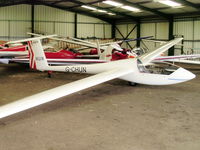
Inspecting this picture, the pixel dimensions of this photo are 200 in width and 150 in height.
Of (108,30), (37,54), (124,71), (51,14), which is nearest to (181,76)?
(124,71)

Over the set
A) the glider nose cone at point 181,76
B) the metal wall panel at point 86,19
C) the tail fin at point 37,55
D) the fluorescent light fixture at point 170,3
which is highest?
the metal wall panel at point 86,19

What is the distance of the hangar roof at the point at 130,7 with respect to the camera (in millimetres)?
18480

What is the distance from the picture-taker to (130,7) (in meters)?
21.9

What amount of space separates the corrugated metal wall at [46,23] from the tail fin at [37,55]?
16.7 meters

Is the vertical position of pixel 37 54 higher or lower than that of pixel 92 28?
lower

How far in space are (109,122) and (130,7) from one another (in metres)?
18.0

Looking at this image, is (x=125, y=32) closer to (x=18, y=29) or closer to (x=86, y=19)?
(x=86, y=19)

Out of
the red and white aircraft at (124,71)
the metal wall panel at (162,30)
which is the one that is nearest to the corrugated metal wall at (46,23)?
the metal wall panel at (162,30)

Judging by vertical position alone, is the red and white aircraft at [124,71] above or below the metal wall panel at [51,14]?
below

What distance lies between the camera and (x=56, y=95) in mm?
4969

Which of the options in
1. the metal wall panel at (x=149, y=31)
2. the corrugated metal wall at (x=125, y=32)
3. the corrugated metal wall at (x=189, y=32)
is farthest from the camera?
the corrugated metal wall at (x=125, y=32)

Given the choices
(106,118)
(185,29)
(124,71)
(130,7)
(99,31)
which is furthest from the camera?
(99,31)

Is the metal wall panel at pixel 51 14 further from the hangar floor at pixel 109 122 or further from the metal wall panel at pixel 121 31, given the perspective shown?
the hangar floor at pixel 109 122

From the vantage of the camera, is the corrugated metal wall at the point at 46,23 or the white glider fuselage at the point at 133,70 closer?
the white glider fuselage at the point at 133,70
